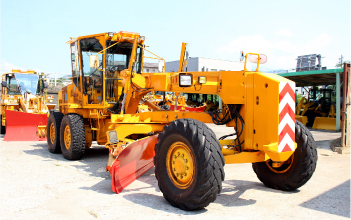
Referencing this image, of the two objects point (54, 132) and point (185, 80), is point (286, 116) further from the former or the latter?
point (54, 132)

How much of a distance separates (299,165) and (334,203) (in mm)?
677

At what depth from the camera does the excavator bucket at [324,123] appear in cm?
1723

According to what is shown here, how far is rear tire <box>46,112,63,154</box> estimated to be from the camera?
28.2ft

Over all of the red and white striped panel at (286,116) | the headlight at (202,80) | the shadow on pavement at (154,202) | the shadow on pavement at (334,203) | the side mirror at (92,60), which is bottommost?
the shadow on pavement at (334,203)

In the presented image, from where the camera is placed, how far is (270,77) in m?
4.27

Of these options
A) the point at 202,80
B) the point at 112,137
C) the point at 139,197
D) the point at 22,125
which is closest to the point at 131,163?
the point at 112,137

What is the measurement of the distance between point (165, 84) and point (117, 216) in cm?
255

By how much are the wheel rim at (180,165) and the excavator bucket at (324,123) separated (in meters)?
15.0

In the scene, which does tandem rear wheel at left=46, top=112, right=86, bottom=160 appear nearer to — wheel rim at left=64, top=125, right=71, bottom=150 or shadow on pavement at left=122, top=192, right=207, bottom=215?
wheel rim at left=64, top=125, right=71, bottom=150

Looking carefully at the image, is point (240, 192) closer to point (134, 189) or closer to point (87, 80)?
point (134, 189)

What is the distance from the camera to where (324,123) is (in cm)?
1764

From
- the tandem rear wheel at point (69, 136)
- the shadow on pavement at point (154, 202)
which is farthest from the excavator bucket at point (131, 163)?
the tandem rear wheel at point (69, 136)

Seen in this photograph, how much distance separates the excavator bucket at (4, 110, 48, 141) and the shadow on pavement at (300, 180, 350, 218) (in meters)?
9.56

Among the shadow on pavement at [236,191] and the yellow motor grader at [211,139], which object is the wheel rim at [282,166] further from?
the shadow on pavement at [236,191]
